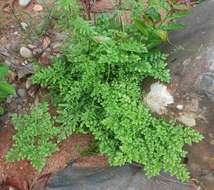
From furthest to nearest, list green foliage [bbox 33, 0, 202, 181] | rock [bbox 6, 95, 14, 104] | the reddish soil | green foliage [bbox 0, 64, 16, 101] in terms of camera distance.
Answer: rock [bbox 6, 95, 14, 104]
the reddish soil
green foliage [bbox 0, 64, 16, 101]
green foliage [bbox 33, 0, 202, 181]

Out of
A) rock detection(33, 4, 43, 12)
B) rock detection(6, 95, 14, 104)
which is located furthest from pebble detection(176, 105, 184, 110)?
rock detection(33, 4, 43, 12)

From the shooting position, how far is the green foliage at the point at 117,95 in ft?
9.34

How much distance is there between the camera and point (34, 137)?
10.2 feet

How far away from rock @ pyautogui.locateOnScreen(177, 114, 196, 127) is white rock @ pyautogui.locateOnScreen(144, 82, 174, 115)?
13 centimetres

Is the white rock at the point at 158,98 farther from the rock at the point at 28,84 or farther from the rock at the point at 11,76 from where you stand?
the rock at the point at 11,76

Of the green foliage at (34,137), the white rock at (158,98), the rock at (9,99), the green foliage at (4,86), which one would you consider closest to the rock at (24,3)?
the rock at (9,99)

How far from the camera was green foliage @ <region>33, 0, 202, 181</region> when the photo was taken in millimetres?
2846

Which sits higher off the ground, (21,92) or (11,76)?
(11,76)

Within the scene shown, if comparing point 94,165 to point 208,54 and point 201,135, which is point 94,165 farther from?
point 208,54

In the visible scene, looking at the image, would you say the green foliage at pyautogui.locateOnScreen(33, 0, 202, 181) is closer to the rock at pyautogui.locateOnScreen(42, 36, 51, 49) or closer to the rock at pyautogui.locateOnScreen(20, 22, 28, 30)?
the rock at pyautogui.locateOnScreen(42, 36, 51, 49)

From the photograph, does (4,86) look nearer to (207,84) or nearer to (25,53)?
(25,53)

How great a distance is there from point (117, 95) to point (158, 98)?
0.30 meters

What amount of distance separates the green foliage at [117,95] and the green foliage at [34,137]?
0.10 m

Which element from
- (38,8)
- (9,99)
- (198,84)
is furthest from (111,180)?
(38,8)
